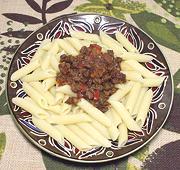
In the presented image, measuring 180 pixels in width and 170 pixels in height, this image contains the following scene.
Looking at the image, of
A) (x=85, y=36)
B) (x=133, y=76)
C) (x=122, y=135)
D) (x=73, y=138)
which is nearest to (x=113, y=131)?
(x=122, y=135)

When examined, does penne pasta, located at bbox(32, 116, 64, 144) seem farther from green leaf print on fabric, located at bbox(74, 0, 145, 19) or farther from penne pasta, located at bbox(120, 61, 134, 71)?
→ green leaf print on fabric, located at bbox(74, 0, 145, 19)

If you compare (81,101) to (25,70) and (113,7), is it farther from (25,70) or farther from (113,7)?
(113,7)

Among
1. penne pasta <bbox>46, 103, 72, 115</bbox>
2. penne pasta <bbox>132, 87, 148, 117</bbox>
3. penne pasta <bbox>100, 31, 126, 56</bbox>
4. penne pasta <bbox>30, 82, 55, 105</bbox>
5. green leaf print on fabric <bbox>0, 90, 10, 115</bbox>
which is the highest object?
penne pasta <bbox>100, 31, 126, 56</bbox>

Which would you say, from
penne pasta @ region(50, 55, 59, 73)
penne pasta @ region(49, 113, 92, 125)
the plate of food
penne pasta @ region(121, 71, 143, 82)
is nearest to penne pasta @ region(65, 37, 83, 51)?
the plate of food

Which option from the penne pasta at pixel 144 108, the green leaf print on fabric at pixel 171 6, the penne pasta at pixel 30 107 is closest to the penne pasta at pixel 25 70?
the penne pasta at pixel 30 107

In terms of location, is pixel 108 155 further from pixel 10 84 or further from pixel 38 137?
pixel 10 84

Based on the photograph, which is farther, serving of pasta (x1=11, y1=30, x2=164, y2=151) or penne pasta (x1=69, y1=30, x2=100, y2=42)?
penne pasta (x1=69, y1=30, x2=100, y2=42)
